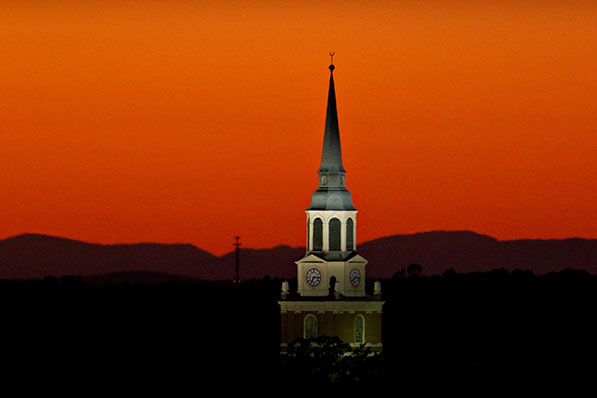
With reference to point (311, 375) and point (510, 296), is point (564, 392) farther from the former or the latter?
point (510, 296)

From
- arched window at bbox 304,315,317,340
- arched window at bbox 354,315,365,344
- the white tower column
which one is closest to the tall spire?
the white tower column

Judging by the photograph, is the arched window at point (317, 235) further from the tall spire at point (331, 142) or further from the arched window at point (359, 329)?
the arched window at point (359, 329)

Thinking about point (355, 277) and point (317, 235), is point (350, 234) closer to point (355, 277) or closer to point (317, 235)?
point (317, 235)

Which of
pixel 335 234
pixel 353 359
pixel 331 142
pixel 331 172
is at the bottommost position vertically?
pixel 353 359

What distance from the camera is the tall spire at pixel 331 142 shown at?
339 feet

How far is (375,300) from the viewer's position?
103188 mm

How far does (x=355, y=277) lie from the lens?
103 metres

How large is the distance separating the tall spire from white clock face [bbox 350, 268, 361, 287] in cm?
457

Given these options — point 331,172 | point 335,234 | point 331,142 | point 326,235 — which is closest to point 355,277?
point 335,234

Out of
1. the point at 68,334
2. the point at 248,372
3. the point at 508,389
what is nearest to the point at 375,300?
the point at 248,372

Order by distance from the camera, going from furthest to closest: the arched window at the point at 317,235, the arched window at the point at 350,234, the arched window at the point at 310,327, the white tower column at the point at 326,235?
the arched window at the point at 310,327 < the arched window at the point at 350,234 < the arched window at the point at 317,235 < the white tower column at the point at 326,235

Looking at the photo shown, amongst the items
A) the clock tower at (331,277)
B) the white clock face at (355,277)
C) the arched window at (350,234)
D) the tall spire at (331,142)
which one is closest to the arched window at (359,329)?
the clock tower at (331,277)

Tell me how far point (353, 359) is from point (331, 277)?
12.6 feet

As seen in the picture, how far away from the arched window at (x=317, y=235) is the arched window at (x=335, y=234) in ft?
1.49
